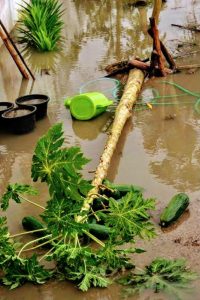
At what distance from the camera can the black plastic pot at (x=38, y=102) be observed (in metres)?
7.36

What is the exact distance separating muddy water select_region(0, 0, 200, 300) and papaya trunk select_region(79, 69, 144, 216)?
0.24m

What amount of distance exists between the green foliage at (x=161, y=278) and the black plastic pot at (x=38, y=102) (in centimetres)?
392

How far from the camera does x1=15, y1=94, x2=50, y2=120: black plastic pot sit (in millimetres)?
7359

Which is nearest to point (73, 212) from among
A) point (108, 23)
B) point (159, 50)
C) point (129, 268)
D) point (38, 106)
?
point (129, 268)

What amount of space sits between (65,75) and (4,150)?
Answer: 3241mm

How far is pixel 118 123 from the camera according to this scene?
6.58m

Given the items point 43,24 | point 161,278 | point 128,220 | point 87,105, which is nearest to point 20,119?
point 87,105

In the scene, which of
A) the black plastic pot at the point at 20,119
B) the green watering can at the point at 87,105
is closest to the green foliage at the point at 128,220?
the black plastic pot at the point at 20,119

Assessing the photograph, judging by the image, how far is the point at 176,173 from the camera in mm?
5797

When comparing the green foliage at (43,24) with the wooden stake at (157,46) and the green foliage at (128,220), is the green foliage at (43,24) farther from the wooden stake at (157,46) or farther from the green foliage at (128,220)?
the green foliage at (128,220)

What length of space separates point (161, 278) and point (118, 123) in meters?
3.01

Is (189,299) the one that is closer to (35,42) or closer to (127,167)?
(127,167)

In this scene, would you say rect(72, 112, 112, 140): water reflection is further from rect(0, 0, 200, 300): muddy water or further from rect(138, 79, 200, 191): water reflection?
rect(138, 79, 200, 191): water reflection

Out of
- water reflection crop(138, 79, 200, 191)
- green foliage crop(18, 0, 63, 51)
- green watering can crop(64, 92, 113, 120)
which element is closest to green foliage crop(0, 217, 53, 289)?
water reflection crop(138, 79, 200, 191)
